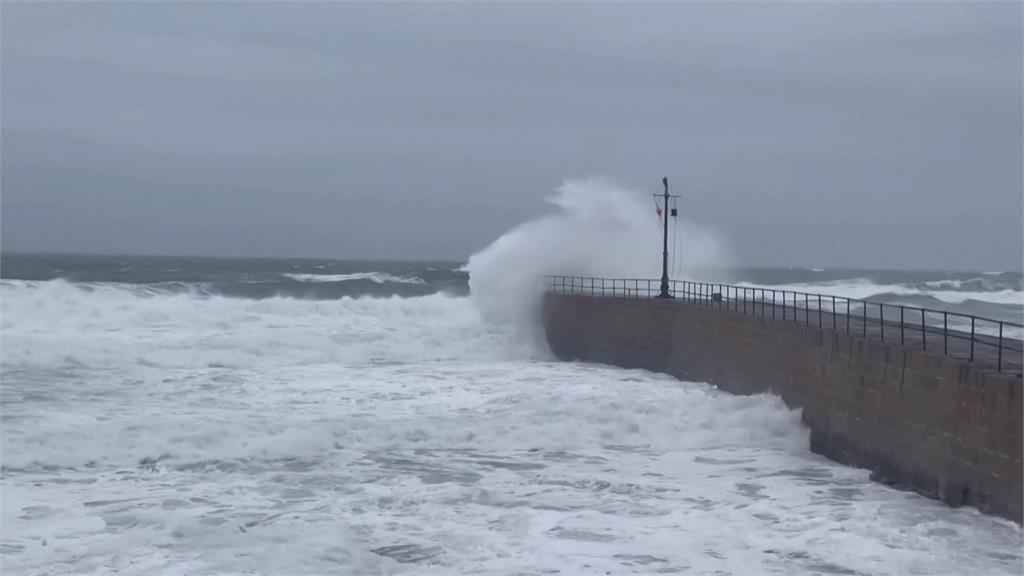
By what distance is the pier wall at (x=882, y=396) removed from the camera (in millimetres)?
11047

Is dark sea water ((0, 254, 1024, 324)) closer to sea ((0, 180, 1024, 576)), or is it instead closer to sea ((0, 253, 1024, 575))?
sea ((0, 180, 1024, 576))

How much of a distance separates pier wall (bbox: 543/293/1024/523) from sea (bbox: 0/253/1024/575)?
1.19 feet

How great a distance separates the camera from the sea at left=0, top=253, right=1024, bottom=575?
9906mm

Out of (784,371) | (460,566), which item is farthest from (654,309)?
(460,566)

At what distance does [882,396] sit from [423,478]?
6.27 m

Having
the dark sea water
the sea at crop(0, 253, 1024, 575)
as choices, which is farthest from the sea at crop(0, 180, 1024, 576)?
the dark sea water

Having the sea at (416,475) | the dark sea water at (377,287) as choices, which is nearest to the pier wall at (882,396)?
the sea at (416,475)

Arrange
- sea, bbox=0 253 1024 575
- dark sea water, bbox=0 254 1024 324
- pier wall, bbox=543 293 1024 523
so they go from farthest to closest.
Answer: dark sea water, bbox=0 254 1024 324
pier wall, bbox=543 293 1024 523
sea, bbox=0 253 1024 575

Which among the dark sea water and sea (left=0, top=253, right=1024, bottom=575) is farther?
the dark sea water

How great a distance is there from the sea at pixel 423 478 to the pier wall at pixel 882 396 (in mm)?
362

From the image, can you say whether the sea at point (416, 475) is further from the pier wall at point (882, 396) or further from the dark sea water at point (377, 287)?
the dark sea water at point (377, 287)

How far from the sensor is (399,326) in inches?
1426

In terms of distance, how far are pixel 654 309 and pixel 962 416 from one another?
540 inches

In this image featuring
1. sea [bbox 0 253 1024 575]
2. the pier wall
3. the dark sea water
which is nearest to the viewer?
sea [bbox 0 253 1024 575]
